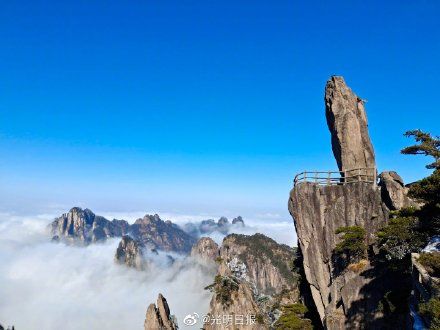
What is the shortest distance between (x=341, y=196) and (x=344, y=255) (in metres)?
6.78

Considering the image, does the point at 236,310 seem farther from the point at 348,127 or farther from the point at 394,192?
the point at 394,192

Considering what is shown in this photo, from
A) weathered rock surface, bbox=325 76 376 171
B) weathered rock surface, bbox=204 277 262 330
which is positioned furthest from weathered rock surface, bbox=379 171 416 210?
weathered rock surface, bbox=204 277 262 330

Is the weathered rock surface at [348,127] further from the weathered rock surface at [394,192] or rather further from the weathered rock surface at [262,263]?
the weathered rock surface at [262,263]

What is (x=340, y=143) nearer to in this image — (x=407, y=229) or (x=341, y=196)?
(x=341, y=196)

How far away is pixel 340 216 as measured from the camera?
→ 43469mm

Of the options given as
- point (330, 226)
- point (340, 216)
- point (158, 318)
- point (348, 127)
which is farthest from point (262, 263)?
point (340, 216)

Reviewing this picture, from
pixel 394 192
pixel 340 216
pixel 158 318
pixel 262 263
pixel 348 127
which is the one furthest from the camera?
pixel 262 263

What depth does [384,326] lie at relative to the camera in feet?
100

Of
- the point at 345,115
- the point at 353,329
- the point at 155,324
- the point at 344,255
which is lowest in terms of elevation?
the point at 155,324

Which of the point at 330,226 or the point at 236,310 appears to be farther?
the point at 236,310

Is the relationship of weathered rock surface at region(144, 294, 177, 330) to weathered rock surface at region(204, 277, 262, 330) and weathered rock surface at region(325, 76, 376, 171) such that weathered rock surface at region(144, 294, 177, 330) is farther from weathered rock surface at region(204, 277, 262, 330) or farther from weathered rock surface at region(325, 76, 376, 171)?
weathered rock surface at region(325, 76, 376, 171)

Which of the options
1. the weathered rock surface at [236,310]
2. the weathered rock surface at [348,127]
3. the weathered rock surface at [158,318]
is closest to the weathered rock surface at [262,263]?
the weathered rock surface at [158,318]

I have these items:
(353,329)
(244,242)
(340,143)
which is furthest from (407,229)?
(244,242)

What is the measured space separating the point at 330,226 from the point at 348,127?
40.6ft
